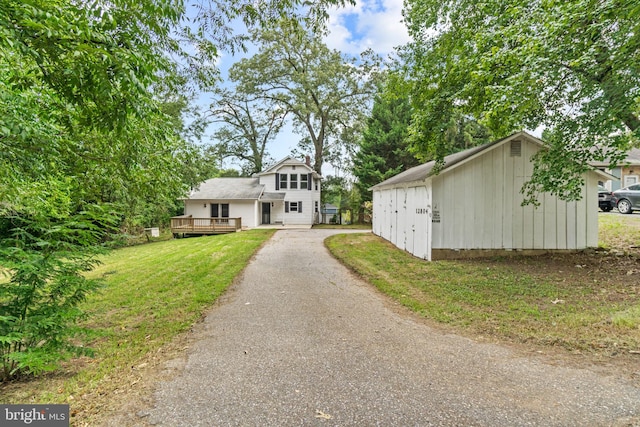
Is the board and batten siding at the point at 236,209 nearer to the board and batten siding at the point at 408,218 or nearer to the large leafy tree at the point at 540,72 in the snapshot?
the board and batten siding at the point at 408,218

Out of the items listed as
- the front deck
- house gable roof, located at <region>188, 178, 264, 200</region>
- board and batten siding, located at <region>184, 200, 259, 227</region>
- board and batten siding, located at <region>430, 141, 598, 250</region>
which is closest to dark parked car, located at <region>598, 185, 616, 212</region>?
board and batten siding, located at <region>430, 141, 598, 250</region>

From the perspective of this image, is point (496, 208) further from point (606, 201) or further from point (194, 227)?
point (194, 227)

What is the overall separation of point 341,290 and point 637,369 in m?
4.51

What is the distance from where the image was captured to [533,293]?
631 cm

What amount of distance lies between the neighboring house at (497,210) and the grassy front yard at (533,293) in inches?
22.4

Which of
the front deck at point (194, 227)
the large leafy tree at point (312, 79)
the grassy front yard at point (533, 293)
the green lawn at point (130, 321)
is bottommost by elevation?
the green lawn at point (130, 321)

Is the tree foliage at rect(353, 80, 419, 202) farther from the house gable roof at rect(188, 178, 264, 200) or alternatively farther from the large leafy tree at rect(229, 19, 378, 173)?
the house gable roof at rect(188, 178, 264, 200)

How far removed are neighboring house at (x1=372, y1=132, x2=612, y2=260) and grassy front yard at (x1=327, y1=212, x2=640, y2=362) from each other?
57 cm

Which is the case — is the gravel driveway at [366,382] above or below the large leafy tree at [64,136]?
below

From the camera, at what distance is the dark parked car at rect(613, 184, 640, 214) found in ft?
53.2

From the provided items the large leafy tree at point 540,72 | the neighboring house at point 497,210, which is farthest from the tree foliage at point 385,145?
the neighboring house at point 497,210

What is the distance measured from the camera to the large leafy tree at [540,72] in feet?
19.5

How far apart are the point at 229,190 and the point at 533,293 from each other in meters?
22.7

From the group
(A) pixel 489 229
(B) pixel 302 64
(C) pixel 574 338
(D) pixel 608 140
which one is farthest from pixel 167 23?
(B) pixel 302 64
